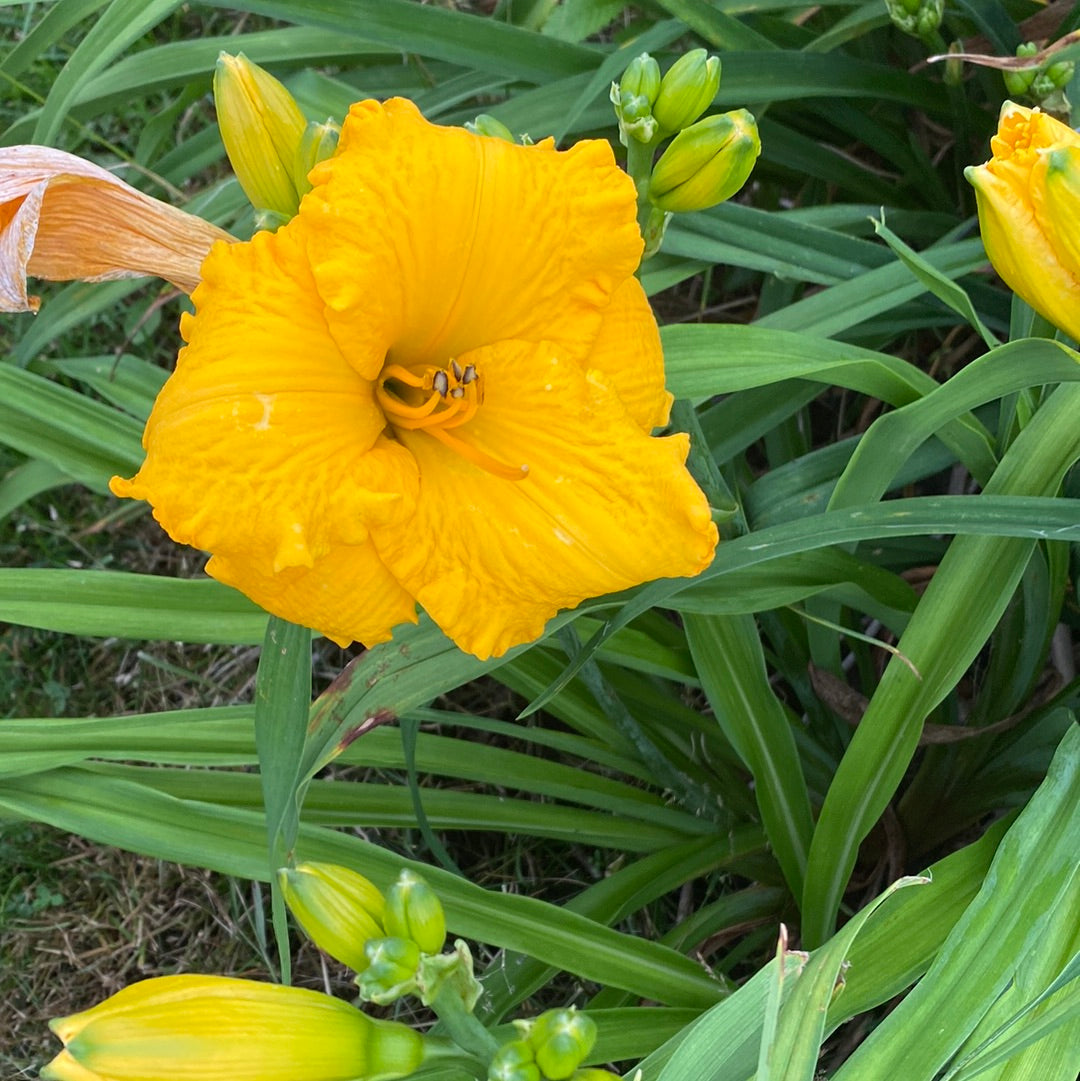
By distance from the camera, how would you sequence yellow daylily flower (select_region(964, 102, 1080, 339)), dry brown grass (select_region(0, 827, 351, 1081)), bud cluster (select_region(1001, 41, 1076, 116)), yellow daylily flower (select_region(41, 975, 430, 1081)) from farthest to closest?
dry brown grass (select_region(0, 827, 351, 1081)) < bud cluster (select_region(1001, 41, 1076, 116)) < yellow daylily flower (select_region(964, 102, 1080, 339)) < yellow daylily flower (select_region(41, 975, 430, 1081))

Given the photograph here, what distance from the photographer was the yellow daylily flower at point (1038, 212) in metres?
0.72

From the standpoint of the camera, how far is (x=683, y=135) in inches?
30.3

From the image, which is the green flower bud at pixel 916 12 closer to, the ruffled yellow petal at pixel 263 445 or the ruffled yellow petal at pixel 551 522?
the ruffled yellow petal at pixel 551 522

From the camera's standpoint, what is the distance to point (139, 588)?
1125mm

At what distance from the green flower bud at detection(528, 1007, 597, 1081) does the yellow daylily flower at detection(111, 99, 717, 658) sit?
24 cm

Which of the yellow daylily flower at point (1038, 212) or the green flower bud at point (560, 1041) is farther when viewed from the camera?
the yellow daylily flower at point (1038, 212)

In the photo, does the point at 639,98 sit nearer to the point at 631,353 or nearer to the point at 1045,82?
the point at 631,353

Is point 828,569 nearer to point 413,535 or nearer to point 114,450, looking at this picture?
point 413,535

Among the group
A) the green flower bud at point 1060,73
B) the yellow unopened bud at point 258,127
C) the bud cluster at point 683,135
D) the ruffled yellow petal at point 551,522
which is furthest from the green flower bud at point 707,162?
the green flower bud at point 1060,73

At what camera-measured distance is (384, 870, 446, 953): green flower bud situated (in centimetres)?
62

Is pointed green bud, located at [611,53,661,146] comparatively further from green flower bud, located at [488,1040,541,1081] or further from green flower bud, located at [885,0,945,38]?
green flower bud, located at [488,1040,541,1081]

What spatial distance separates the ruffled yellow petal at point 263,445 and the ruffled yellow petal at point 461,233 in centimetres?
3

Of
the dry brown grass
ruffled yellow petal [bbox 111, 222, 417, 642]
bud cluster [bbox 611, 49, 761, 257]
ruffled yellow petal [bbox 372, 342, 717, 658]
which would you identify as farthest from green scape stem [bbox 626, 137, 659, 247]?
the dry brown grass

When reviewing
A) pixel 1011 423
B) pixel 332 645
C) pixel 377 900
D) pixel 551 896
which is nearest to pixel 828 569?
pixel 1011 423
